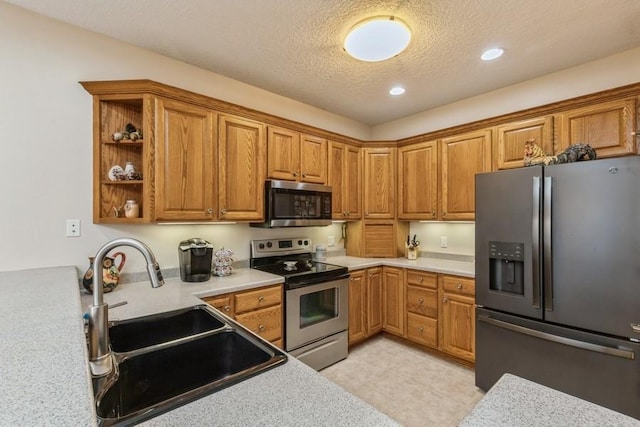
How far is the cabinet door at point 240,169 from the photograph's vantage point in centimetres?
231

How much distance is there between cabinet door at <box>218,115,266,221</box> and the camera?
2311mm

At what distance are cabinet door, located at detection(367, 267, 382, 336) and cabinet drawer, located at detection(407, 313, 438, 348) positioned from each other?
333 mm

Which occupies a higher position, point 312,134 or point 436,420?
point 312,134

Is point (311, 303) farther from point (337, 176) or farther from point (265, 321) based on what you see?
point (337, 176)

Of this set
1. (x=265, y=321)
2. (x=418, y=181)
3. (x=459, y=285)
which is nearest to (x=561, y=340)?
(x=459, y=285)

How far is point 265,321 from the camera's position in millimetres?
2223

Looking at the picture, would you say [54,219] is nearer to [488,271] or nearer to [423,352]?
[488,271]

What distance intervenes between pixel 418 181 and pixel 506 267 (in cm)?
135

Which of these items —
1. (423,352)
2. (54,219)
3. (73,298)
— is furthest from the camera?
(423,352)

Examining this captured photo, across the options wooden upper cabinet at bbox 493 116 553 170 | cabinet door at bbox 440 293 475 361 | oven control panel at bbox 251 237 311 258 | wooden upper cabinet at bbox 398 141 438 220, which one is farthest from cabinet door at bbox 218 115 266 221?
wooden upper cabinet at bbox 493 116 553 170

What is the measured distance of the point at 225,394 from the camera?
0.76 m

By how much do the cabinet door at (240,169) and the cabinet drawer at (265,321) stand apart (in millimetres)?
772

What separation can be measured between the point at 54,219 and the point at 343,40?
2320mm

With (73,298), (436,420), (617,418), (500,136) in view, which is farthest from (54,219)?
(500,136)
